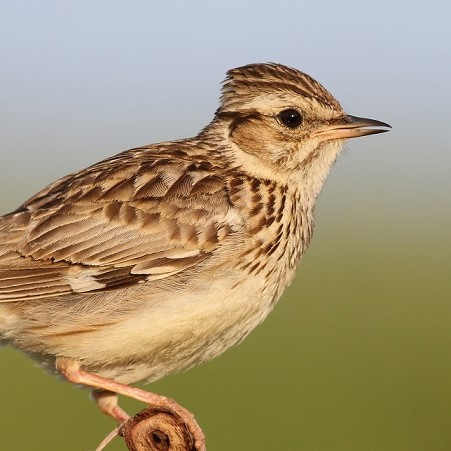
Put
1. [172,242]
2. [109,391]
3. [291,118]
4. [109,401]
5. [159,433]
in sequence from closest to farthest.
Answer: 1. [159,433]
2. [172,242]
3. [109,391]
4. [109,401]
5. [291,118]

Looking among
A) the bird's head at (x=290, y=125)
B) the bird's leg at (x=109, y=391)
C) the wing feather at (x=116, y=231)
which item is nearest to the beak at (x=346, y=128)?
the bird's head at (x=290, y=125)

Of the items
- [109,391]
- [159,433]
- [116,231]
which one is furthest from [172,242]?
[159,433]

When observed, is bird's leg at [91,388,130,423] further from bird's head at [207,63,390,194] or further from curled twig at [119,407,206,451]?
bird's head at [207,63,390,194]

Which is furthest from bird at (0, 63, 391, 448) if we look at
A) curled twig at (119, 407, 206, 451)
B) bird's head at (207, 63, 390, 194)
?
curled twig at (119, 407, 206, 451)

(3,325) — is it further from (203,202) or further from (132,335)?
(203,202)

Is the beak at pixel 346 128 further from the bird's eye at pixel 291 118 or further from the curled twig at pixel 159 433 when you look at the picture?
the curled twig at pixel 159 433

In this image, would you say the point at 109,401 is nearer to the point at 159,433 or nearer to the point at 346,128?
the point at 159,433

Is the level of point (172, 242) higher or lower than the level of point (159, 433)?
higher
